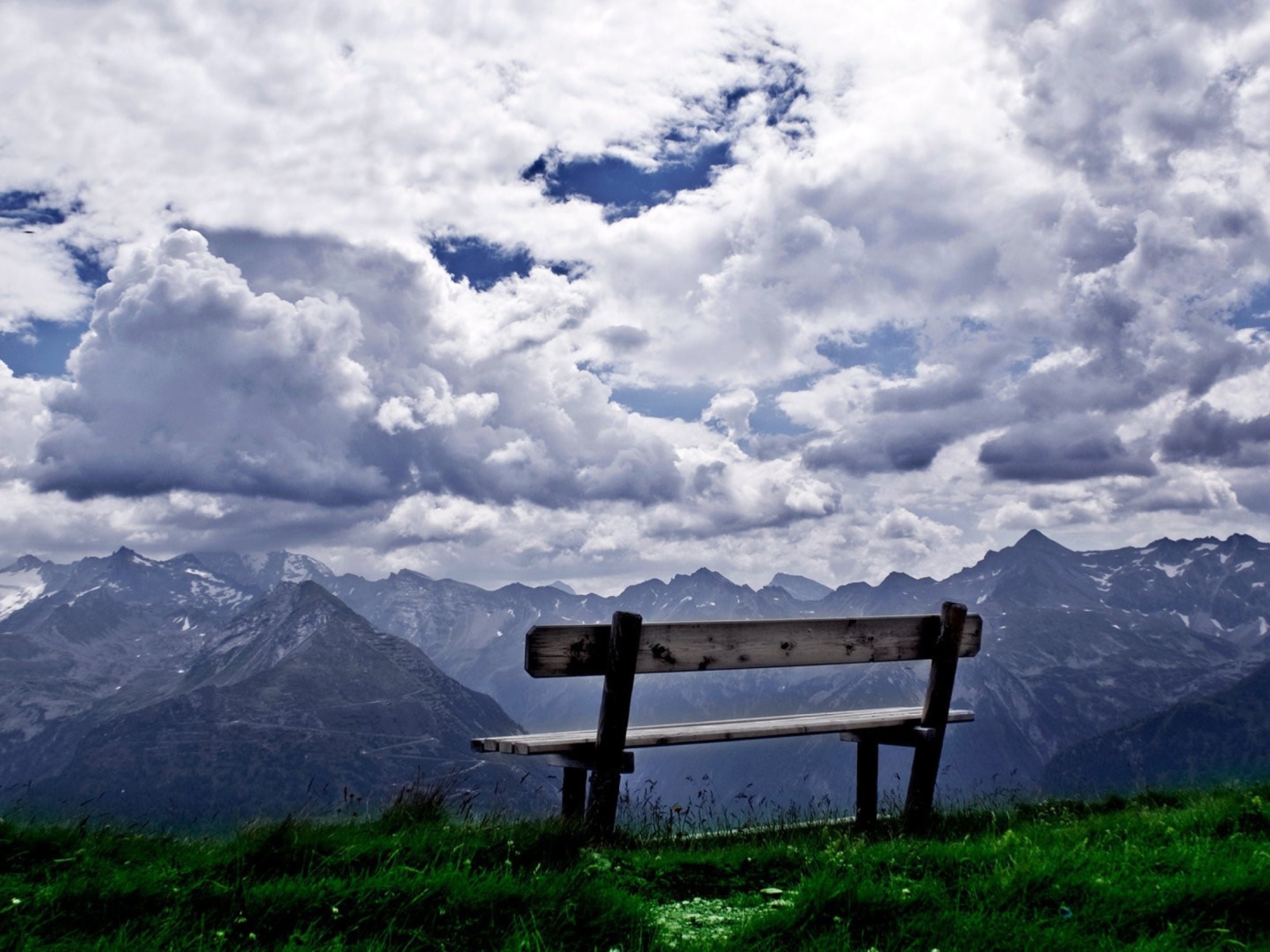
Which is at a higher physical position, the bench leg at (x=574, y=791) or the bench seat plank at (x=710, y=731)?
the bench seat plank at (x=710, y=731)

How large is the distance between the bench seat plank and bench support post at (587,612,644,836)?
0.25 meters

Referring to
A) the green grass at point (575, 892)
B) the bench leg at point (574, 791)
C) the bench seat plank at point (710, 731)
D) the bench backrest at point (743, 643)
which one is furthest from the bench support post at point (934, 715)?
the bench leg at point (574, 791)

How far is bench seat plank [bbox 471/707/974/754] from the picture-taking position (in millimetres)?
7426

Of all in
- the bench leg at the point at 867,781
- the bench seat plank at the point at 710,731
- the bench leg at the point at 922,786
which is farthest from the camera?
the bench leg at the point at 867,781

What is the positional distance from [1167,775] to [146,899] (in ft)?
37.6

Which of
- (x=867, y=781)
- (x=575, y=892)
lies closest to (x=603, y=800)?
(x=575, y=892)

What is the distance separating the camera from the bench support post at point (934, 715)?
874 centimetres

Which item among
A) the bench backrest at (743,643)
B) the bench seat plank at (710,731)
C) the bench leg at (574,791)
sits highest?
the bench backrest at (743,643)

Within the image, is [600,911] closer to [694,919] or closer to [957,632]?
[694,919]

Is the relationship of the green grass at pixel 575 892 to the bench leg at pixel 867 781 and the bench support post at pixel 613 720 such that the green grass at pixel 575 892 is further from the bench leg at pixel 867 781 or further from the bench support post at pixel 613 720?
the bench leg at pixel 867 781

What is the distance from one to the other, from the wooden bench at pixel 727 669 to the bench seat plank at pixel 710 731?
0.04ft

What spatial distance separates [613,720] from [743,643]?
133cm

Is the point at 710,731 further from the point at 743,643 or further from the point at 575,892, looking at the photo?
the point at 575,892

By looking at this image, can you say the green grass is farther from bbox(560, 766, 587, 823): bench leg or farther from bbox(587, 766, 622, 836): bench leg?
bbox(560, 766, 587, 823): bench leg
